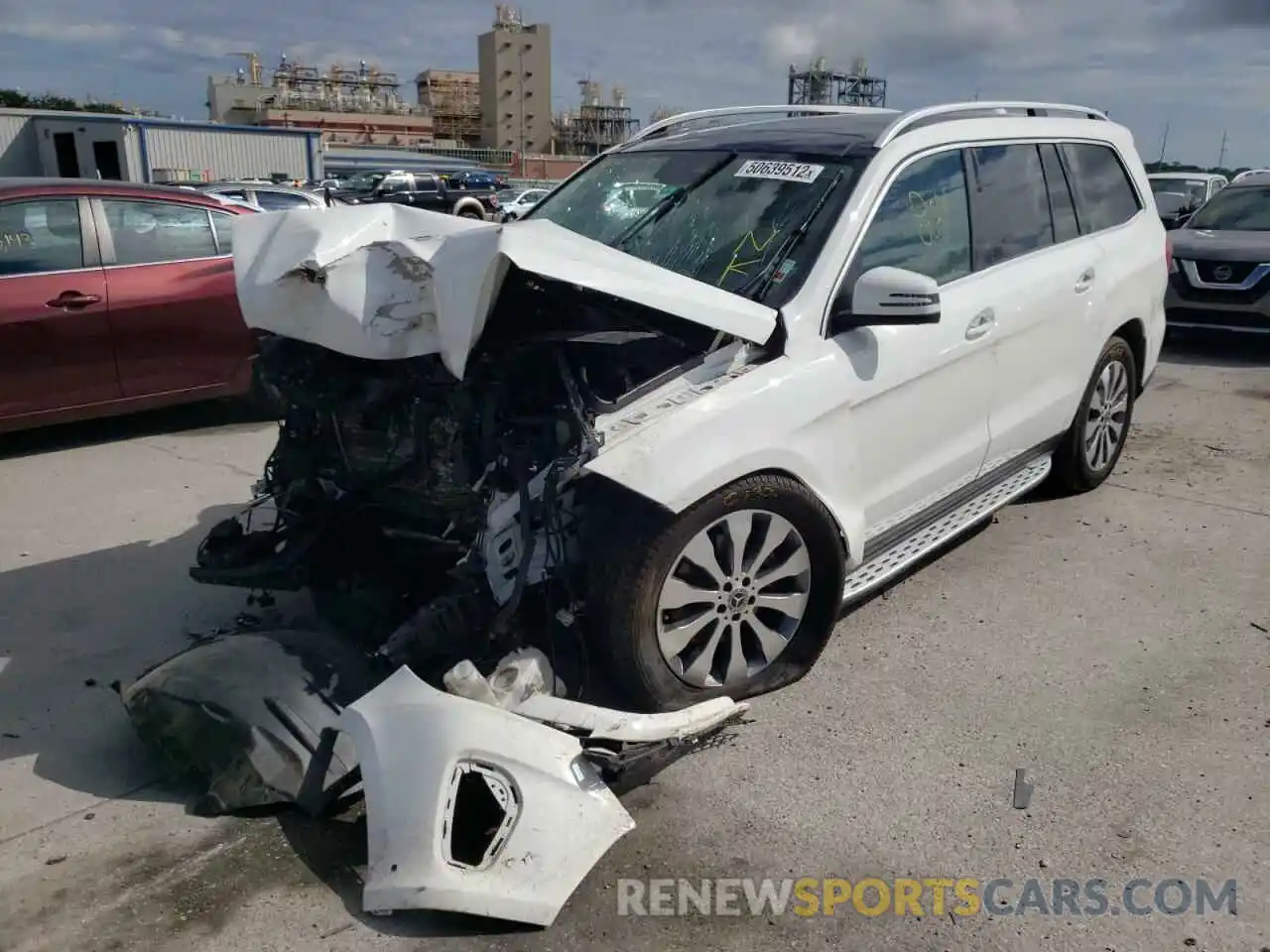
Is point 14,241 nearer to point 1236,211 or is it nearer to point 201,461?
point 201,461

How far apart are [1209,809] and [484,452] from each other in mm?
2367

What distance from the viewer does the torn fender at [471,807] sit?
250 cm

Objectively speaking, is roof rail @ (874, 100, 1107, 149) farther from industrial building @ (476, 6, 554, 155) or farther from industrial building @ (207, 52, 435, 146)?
industrial building @ (476, 6, 554, 155)

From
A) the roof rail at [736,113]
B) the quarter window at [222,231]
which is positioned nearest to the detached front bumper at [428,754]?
the roof rail at [736,113]

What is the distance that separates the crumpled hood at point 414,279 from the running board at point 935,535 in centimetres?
106

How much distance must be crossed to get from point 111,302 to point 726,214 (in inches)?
165

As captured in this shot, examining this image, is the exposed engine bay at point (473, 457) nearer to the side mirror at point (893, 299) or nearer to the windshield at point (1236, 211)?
the side mirror at point (893, 299)

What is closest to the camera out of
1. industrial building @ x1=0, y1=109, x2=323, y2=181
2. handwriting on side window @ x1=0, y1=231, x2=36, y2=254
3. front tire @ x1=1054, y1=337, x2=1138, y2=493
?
front tire @ x1=1054, y1=337, x2=1138, y2=493

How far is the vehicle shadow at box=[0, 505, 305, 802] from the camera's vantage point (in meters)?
3.23

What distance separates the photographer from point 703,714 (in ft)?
10.2

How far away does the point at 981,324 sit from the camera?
13.4 feet

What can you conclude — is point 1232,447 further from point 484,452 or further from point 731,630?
point 484,452

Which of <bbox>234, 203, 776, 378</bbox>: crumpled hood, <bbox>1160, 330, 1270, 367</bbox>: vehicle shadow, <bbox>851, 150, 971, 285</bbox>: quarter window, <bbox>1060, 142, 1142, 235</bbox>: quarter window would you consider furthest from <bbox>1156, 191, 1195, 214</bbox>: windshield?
<bbox>234, 203, 776, 378</bbox>: crumpled hood

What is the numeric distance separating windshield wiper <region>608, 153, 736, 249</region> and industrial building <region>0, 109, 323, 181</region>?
3750 cm
